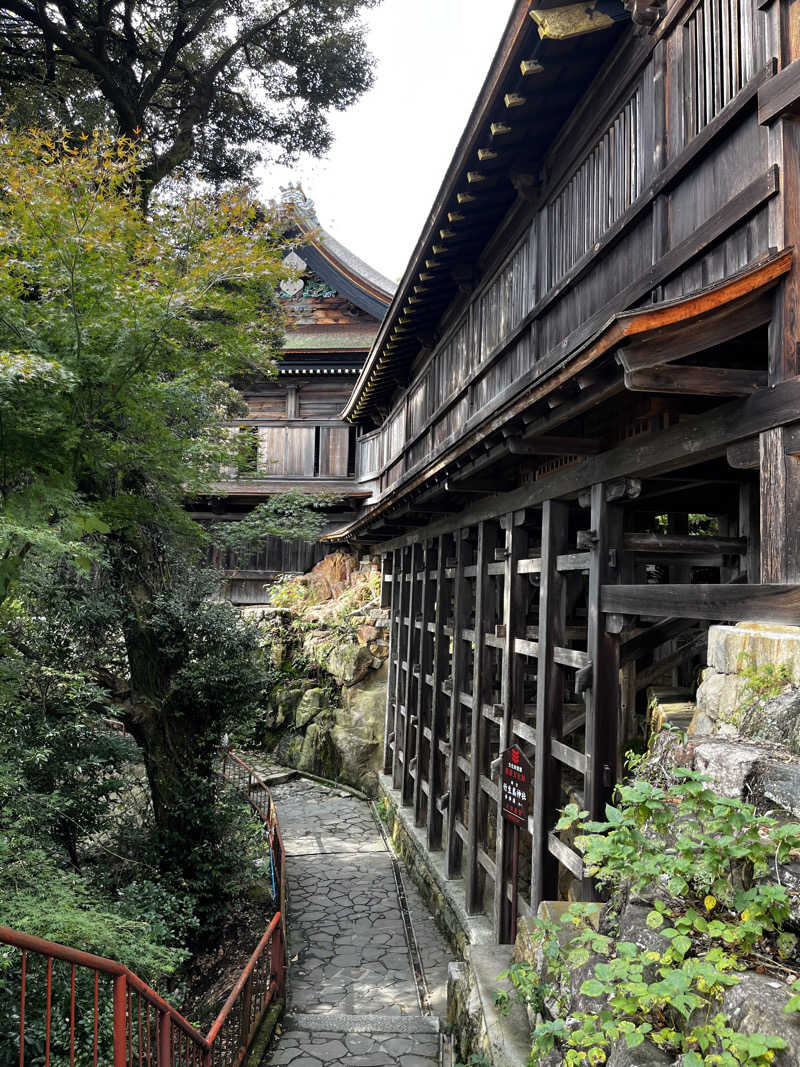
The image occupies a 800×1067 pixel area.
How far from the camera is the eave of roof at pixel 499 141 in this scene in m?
5.09

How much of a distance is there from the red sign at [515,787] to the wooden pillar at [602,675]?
1.30 meters

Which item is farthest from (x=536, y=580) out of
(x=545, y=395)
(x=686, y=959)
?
(x=686, y=959)

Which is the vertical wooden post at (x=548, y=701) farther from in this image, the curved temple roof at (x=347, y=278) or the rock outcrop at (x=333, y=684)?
the curved temple roof at (x=347, y=278)

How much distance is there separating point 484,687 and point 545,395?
4.58m

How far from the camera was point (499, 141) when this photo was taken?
6086mm

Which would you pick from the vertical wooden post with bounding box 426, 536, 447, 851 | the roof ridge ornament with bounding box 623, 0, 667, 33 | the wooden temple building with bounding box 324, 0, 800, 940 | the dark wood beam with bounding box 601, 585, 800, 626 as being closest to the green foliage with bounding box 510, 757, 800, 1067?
the dark wood beam with bounding box 601, 585, 800, 626

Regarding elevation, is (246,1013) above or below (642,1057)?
below

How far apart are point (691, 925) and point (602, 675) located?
2566mm

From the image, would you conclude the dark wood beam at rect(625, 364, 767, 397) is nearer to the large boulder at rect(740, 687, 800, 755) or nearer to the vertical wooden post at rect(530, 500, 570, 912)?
the large boulder at rect(740, 687, 800, 755)

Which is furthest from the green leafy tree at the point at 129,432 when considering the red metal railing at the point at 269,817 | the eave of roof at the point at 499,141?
the eave of roof at the point at 499,141

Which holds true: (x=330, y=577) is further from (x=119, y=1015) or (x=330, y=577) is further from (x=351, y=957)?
(x=119, y=1015)

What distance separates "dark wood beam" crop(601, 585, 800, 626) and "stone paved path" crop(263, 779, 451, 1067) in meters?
5.17

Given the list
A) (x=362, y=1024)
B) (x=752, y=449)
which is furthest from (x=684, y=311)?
(x=362, y=1024)

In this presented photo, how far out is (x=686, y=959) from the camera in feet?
8.00
